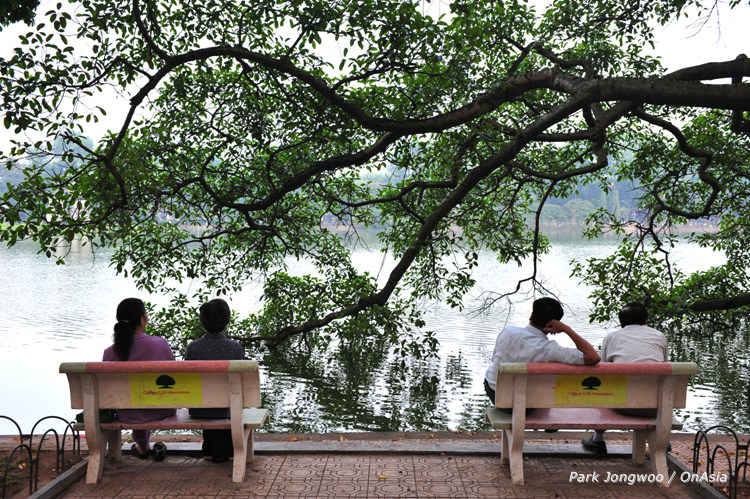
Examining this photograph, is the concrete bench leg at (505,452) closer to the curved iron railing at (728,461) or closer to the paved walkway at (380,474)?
the paved walkway at (380,474)

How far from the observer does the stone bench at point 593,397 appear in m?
4.92

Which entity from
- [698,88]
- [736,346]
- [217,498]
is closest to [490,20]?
[698,88]

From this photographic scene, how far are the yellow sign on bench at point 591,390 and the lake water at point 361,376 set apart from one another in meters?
4.55

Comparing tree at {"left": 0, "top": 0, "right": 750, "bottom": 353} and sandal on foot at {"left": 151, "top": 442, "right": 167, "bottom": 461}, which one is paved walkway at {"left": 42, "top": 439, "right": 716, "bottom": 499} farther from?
tree at {"left": 0, "top": 0, "right": 750, "bottom": 353}

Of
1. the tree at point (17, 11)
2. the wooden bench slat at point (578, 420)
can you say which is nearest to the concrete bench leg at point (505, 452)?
the wooden bench slat at point (578, 420)

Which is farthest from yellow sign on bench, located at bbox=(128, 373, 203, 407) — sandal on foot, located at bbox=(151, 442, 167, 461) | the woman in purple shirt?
sandal on foot, located at bbox=(151, 442, 167, 461)

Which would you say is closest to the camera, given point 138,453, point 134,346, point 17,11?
point 134,346

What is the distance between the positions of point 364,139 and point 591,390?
7.06 metres

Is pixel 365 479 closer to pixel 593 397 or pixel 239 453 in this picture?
pixel 239 453

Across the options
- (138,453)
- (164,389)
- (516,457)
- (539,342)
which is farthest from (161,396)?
(539,342)

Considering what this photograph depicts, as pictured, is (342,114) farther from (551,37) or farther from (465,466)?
(465,466)

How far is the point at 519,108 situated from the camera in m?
12.7

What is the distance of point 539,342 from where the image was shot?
5109 millimetres

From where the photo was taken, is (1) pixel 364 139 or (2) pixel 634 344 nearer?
(2) pixel 634 344
